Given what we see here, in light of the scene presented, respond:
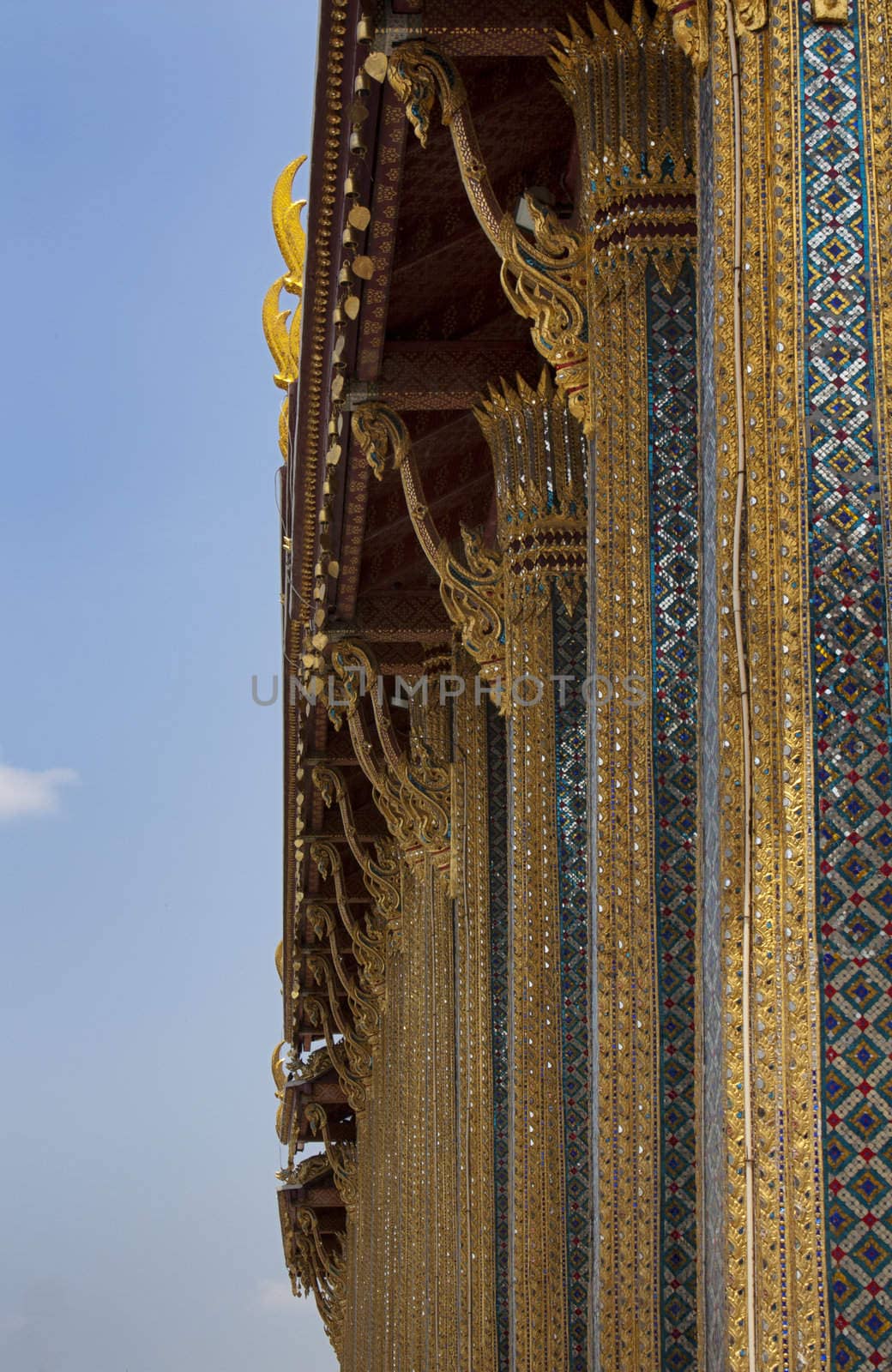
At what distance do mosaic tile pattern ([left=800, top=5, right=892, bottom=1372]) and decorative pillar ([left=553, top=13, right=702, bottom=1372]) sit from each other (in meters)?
2.34

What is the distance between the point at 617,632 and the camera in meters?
7.10

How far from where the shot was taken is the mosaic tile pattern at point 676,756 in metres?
6.97

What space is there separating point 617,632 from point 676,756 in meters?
0.41

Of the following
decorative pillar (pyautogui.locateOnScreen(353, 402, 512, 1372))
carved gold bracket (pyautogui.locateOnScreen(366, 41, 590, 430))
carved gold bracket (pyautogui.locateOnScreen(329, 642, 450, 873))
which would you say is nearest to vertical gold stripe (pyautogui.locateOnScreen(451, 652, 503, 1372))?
decorative pillar (pyautogui.locateOnScreen(353, 402, 512, 1372))

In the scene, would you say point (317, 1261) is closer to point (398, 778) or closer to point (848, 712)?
point (398, 778)

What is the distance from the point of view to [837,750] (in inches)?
176

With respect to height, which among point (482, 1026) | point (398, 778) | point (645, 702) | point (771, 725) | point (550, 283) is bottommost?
point (482, 1026)

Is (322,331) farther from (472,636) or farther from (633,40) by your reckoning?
(633,40)

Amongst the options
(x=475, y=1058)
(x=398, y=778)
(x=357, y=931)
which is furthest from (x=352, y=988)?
(x=475, y=1058)

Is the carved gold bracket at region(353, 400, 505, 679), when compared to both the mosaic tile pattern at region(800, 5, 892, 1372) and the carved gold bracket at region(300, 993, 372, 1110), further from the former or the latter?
the carved gold bracket at region(300, 993, 372, 1110)

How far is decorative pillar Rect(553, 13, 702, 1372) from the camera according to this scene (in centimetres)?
696

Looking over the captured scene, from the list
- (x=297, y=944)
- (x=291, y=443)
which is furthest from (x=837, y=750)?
(x=297, y=944)

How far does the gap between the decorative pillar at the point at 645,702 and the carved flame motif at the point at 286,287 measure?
4.23 metres

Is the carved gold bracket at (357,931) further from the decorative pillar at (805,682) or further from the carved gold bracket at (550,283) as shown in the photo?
the decorative pillar at (805,682)
